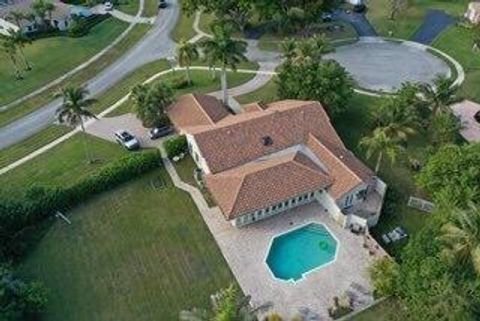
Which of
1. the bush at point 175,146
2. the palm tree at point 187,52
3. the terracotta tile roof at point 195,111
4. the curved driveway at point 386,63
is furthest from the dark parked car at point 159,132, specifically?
the curved driveway at point 386,63

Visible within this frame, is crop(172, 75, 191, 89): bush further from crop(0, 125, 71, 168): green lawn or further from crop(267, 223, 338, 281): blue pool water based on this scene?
crop(267, 223, 338, 281): blue pool water

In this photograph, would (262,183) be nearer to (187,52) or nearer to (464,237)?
(464,237)

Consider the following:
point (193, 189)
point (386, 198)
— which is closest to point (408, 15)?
point (386, 198)

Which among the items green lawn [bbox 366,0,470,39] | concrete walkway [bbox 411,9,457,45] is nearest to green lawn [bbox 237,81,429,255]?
concrete walkway [bbox 411,9,457,45]

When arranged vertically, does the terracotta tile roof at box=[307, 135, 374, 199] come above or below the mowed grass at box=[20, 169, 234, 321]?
above

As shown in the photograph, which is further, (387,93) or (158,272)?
(387,93)

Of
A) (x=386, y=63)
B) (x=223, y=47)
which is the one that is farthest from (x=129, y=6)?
(x=386, y=63)

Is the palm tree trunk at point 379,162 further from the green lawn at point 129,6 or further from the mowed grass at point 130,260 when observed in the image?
the green lawn at point 129,6

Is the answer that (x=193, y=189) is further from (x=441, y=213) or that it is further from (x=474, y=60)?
(x=474, y=60)
